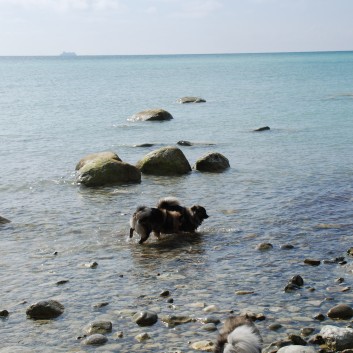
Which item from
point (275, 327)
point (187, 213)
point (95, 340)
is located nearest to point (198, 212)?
point (187, 213)

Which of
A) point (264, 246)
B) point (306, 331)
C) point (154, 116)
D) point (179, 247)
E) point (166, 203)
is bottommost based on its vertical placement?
point (179, 247)

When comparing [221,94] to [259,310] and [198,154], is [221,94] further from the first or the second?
[259,310]

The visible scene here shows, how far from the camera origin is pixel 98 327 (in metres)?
9.20

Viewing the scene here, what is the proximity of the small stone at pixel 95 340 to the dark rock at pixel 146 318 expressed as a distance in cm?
73

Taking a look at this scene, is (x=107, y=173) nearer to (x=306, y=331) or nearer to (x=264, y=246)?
(x=264, y=246)

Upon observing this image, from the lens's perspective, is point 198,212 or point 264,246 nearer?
point 264,246

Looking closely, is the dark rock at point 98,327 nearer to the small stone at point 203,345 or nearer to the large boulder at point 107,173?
the small stone at point 203,345

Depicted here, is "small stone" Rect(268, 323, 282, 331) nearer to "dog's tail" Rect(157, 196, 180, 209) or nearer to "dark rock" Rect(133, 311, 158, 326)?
"dark rock" Rect(133, 311, 158, 326)

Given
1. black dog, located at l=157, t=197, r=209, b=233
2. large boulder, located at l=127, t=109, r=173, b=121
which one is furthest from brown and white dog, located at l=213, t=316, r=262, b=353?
large boulder, located at l=127, t=109, r=173, b=121

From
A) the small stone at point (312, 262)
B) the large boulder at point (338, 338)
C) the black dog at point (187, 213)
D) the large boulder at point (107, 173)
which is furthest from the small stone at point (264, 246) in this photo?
the large boulder at point (107, 173)

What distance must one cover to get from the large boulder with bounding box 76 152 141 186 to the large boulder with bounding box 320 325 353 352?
1356 centimetres

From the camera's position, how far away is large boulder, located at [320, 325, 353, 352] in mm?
8250

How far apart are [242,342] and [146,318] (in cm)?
360

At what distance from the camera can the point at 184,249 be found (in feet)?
44.9
